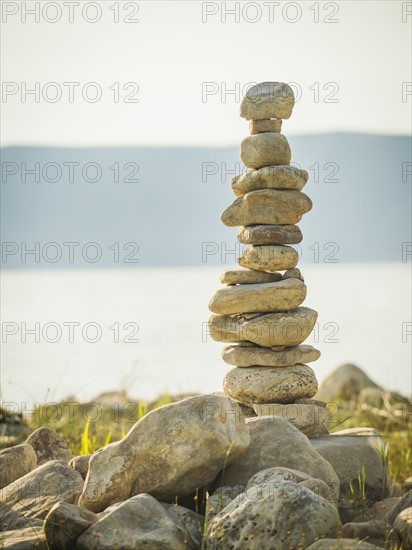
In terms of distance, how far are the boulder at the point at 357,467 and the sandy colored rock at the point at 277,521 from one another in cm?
225

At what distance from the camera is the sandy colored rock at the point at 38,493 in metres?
7.62

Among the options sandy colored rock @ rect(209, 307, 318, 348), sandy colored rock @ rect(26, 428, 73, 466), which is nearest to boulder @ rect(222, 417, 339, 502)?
sandy colored rock @ rect(209, 307, 318, 348)

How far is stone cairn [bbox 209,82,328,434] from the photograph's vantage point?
9.81 m

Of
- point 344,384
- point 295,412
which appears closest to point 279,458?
point 295,412

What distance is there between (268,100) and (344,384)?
11234 mm

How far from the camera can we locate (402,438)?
554 inches

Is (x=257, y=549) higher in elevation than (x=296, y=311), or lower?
lower

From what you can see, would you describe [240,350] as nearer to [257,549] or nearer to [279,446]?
[279,446]

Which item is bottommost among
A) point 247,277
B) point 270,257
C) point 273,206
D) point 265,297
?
point 265,297

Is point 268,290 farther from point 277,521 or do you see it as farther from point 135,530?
point 135,530

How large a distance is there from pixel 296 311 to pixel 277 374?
807mm

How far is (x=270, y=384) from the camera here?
A: 32.1 ft

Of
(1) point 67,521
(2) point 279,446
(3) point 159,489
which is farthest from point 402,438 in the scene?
(1) point 67,521

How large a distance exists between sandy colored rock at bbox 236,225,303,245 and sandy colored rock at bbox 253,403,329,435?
6.41ft
